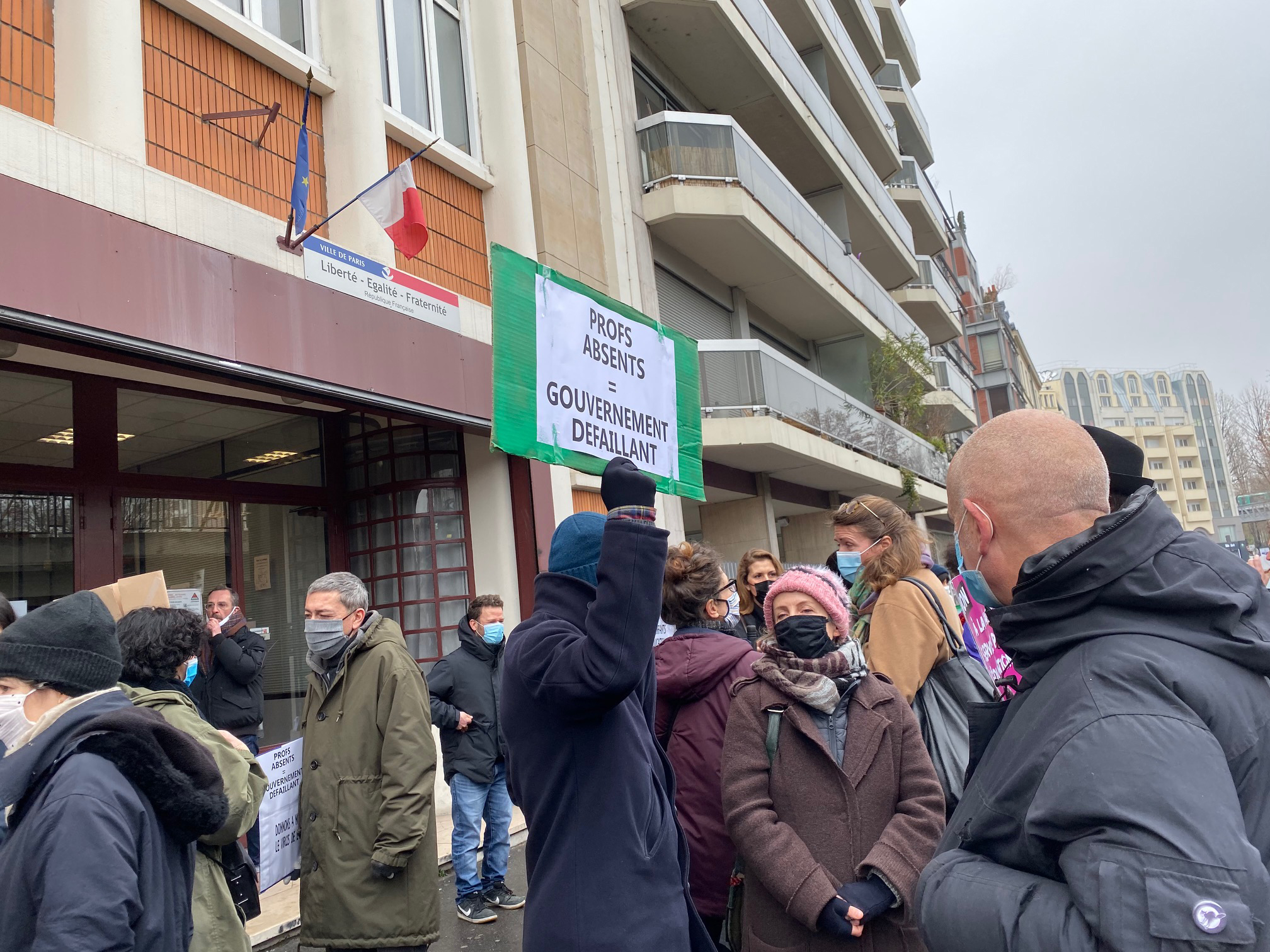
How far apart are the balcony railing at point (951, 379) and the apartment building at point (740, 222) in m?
3.81

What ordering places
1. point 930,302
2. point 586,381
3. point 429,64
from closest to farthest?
point 586,381
point 429,64
point 930,302

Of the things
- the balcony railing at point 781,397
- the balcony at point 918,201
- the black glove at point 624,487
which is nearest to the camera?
the black glove at point 624,487

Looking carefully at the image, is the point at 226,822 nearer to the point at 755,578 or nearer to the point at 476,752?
the point at 476,752

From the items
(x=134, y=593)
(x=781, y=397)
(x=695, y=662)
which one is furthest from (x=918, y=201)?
(x=134, y=593)

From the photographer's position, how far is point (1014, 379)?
43.4 meters

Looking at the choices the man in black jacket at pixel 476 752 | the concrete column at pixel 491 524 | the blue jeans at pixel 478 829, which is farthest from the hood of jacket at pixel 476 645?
the concrete column at pixel 491 524

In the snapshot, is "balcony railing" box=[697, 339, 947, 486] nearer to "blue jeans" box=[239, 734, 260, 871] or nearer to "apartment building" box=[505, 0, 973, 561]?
"apartment building" box=[505, 0, 973, 561]

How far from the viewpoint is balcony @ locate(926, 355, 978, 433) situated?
24.7m

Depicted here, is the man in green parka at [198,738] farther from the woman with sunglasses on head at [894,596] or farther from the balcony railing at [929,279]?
the balcony railing at [929,279]

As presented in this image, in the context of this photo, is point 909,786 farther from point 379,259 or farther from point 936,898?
point 379,259

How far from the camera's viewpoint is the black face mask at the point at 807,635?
287 centimetres

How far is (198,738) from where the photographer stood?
9.39 feet

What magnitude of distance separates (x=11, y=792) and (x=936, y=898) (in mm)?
2091

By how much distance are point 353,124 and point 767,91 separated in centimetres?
1041
